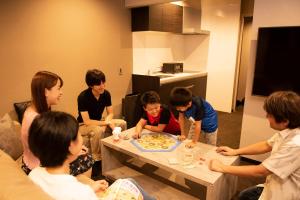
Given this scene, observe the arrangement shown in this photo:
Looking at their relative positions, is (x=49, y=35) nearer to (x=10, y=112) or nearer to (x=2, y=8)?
(x=2, y=8)

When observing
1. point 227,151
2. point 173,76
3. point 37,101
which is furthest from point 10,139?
point 173,76

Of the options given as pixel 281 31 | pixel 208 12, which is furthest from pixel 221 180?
pixel 208 12

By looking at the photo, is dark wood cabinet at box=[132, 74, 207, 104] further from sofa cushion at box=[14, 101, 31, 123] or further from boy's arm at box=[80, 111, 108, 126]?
sofa cushion at box=[14, 101, 31, 123]

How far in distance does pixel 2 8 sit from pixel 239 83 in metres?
4.80

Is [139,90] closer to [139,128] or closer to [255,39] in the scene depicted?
[139,128]

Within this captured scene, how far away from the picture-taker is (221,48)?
4.83 m

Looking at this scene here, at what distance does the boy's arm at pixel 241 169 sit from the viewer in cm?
135

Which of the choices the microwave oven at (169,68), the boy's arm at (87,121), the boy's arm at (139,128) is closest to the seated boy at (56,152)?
the boy's arm at (139,128)

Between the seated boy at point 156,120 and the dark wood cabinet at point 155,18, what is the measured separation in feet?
5.98

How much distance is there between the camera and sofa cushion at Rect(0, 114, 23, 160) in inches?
74.9

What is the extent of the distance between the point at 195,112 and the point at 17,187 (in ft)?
5.21

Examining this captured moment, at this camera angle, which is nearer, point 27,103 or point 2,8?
point 2,8

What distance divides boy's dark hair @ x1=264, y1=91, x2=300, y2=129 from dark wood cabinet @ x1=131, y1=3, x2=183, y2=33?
2765 millimetres

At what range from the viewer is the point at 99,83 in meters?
2.49
